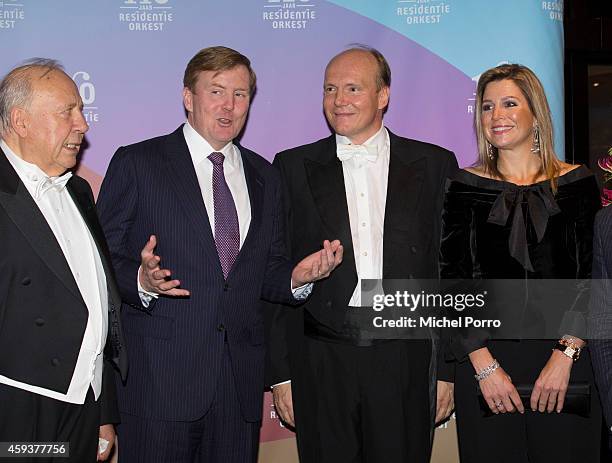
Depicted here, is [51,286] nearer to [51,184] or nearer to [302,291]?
[51,184]

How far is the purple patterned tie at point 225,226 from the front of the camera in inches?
131

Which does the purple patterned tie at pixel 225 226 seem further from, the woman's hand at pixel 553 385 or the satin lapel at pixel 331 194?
the woman's hand at pixel 553 385

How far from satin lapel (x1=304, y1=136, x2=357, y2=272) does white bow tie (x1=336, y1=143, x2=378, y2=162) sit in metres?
0.05

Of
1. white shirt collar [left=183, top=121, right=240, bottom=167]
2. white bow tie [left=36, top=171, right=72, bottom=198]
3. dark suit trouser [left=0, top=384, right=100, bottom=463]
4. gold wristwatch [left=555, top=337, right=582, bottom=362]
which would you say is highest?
white shirt collar [left=183, top=121, right=240, bottom=167]

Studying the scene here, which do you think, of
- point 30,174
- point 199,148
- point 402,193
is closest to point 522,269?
point 402,193

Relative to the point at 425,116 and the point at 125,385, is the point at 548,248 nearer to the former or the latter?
the point at 425,116

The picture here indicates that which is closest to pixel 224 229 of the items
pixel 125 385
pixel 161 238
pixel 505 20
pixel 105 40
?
pixel 161 238

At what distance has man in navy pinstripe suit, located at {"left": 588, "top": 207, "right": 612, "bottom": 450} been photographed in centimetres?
290

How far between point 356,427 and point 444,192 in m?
1.09

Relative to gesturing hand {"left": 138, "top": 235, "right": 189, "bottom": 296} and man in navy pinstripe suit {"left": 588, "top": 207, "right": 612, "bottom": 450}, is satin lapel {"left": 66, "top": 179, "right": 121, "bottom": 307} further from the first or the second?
man in navy pinstripe suit {"left": 588, "top": 207, "right": 612, "bottom": 450}

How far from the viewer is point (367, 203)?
3.57 m

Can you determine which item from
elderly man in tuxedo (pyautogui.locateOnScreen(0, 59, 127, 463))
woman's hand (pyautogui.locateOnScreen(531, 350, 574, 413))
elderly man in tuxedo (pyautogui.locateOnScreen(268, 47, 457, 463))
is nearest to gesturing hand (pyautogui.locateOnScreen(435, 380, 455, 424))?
elderly man in tuxedo (pyautogui.locateOnScreen(268, 47, 457, 463))

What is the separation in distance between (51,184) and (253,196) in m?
0.96

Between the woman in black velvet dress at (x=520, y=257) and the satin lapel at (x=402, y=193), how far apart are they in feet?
0.71
